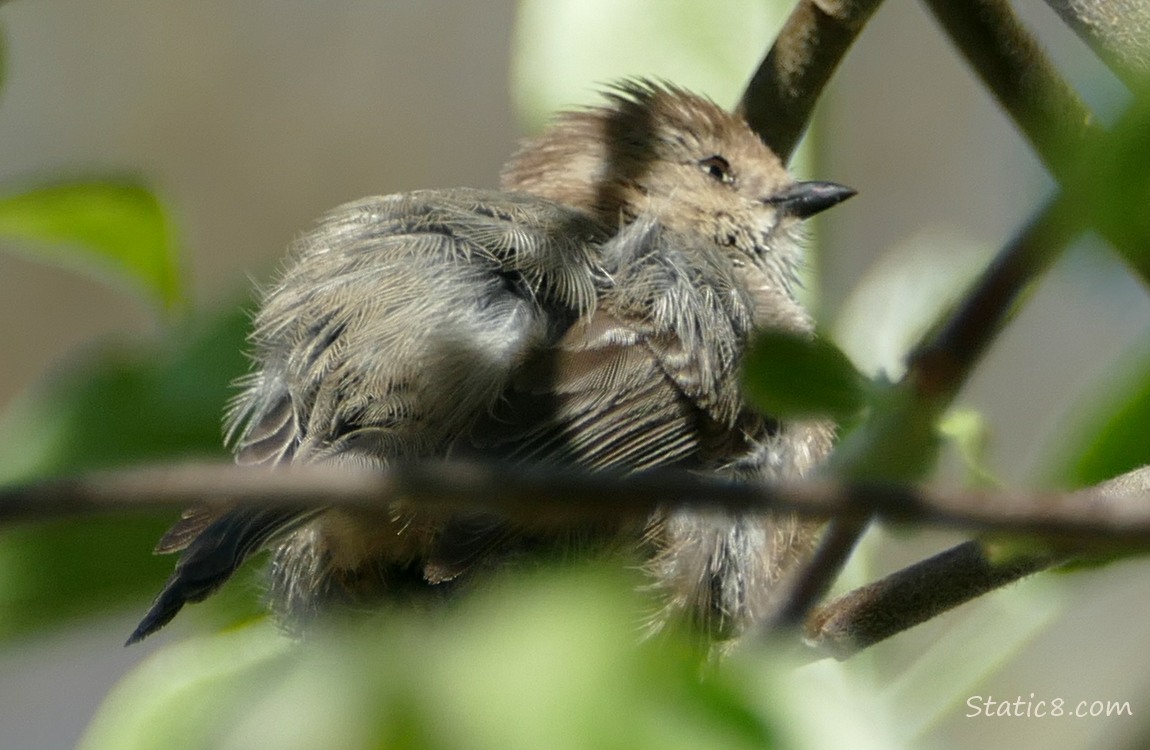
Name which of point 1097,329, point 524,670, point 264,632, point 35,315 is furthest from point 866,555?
point 35,315

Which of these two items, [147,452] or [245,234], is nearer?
[147,452]

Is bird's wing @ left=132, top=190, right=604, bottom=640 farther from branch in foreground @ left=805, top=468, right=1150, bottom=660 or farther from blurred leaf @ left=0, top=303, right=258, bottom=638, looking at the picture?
branch in foreground @ left=805, top=468, right=1150, bottom=660

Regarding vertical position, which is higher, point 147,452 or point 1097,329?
point 147,452

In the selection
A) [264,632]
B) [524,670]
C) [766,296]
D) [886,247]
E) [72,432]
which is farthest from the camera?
[886,247]

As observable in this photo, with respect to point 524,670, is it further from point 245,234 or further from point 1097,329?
point 245,234

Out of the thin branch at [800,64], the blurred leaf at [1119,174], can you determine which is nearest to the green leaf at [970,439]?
the blurred leaf at [1119,174]

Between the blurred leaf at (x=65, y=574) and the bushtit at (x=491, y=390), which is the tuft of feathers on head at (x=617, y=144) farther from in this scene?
the blurred leaf at (x=65, y=574)

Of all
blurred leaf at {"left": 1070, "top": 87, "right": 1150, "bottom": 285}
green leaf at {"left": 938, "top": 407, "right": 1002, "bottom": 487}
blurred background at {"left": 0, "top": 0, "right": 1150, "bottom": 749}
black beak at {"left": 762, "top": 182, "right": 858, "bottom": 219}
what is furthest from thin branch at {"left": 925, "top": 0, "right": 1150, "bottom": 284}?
blurred background at {"left": 0, "top": 0, "right": 1150, "bottom": 749}
